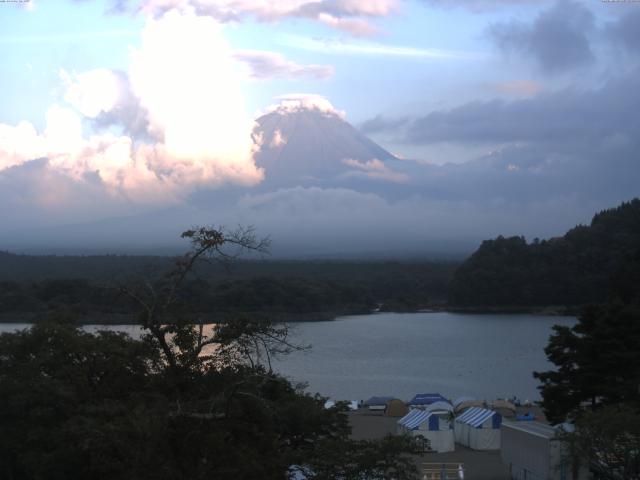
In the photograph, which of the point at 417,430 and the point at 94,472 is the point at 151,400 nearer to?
the point at 94,472

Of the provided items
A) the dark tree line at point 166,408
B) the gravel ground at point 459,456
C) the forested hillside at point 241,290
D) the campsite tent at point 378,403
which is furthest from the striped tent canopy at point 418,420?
the forested hillside at point 241,290

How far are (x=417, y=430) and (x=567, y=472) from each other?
368cm

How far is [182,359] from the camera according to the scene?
542 cm

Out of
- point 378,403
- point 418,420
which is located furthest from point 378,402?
point 418,420

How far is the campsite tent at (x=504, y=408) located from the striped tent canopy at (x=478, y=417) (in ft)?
7.18

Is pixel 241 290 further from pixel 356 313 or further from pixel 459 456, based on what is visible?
pixel 459 456

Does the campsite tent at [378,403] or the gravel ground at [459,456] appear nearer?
the gravel ground at [459,456]

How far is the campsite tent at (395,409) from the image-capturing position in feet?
55.6

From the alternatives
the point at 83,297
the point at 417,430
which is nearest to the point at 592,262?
the point at 83,297

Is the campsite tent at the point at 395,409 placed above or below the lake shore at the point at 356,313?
below

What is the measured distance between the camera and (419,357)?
29328 millimetres

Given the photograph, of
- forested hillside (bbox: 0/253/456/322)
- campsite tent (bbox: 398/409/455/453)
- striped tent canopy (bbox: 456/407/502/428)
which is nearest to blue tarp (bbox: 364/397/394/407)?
striped tent canopy (bbox: 456/407/502/428)

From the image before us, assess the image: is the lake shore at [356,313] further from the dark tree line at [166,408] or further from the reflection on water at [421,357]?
the dark tree line at [166,408]

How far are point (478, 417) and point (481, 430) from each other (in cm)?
29
